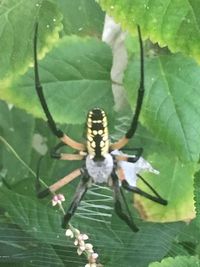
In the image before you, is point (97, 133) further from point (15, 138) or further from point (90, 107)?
point (15, 138)

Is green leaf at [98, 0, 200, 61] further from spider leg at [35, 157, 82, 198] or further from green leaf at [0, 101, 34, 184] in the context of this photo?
green leaf at [0, 101, 34, 184]

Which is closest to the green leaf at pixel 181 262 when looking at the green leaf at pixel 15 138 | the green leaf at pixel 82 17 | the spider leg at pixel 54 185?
the spider leg at pixel 54 185

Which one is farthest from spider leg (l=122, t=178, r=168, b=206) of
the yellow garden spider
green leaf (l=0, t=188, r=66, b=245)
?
green leaf (l=0, t=188, r=66, b=245)

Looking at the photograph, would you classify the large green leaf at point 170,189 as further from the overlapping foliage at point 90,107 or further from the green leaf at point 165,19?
the green leaf at point 165,19

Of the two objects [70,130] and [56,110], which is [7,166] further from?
[56,110]

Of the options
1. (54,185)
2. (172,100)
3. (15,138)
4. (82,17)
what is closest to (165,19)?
(172,100)
